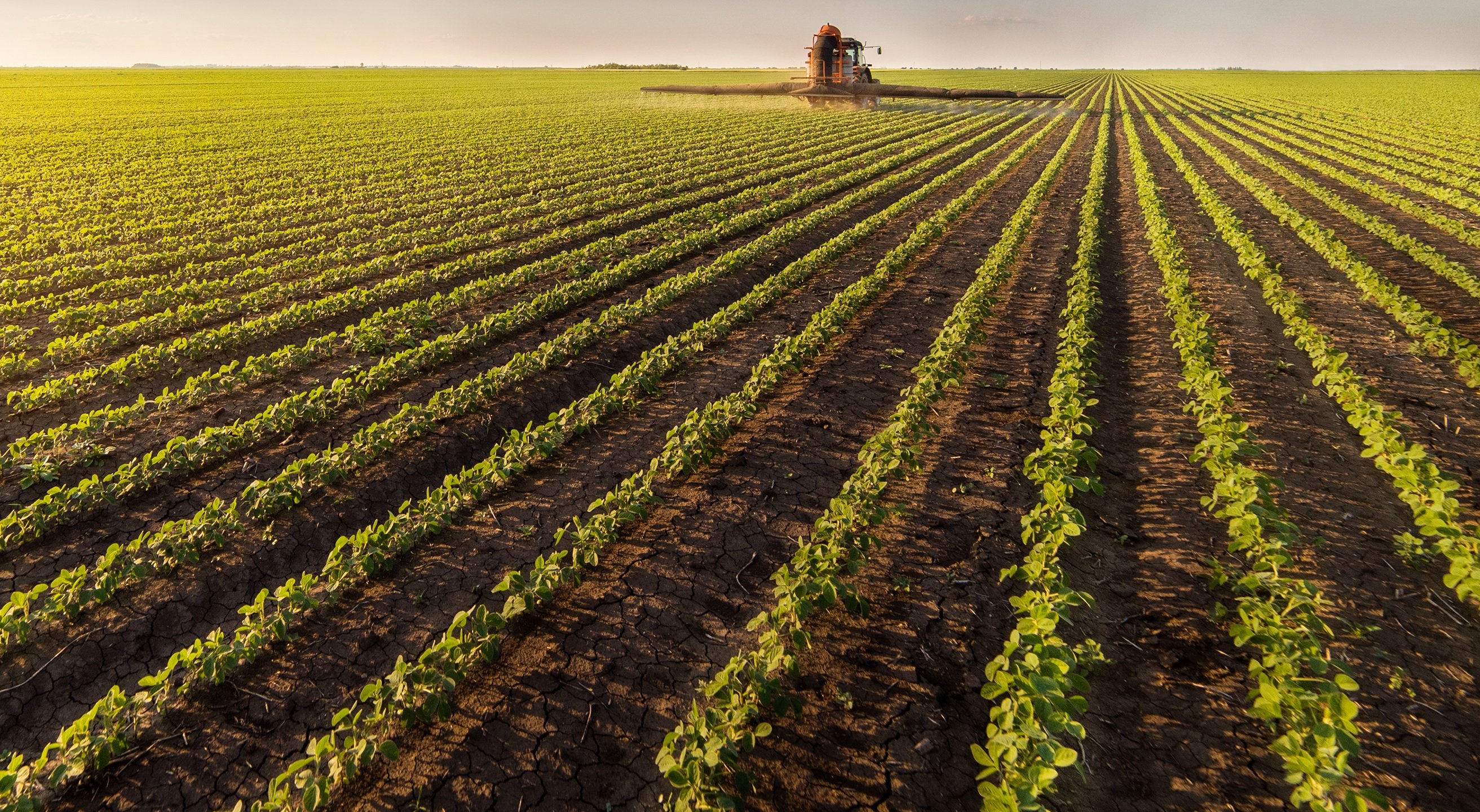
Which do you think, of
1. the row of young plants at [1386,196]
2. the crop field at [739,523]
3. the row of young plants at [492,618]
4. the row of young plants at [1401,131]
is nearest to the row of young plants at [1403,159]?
the row of young plants at [1401,131]

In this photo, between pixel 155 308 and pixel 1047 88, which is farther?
pixel 1047 88

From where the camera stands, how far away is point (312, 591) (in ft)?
16.7

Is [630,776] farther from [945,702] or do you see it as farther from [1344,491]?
[1344,491]

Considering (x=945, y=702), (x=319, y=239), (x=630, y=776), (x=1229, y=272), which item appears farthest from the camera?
(x=319, y=239)

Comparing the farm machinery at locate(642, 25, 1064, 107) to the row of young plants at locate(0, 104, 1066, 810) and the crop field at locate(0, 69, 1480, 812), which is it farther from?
the row of young plants at locate(0, 104, 1066, 810)

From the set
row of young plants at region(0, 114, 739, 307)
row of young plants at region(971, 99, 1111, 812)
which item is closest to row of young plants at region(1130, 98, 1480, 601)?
row of young plants at region(971, 99, 1111, 812)

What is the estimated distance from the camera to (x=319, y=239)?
48.6ft

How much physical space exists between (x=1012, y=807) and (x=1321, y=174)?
30.5 meters

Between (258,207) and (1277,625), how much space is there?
23230mm

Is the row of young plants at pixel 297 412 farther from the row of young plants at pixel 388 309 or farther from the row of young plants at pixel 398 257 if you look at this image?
the row of young plants at pixel 398 257

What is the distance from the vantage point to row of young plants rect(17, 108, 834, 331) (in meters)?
10.8

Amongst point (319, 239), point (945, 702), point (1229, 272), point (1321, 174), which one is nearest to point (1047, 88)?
point (1321, 174)

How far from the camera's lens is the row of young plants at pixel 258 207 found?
1363 cm

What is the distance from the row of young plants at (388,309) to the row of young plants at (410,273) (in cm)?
3
